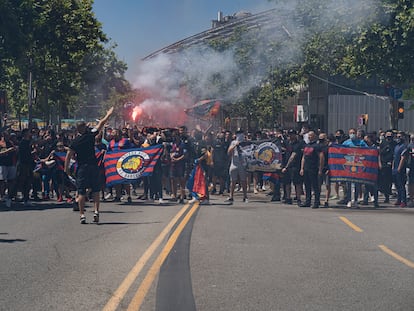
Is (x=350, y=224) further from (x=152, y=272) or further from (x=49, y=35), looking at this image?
(x=49, y=35)

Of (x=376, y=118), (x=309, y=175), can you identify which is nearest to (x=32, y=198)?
(x=309, y=175)

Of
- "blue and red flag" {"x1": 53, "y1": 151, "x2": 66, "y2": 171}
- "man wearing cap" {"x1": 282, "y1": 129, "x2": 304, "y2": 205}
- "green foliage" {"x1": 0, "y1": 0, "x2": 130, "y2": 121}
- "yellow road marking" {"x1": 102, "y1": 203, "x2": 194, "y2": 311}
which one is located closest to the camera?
"yellow road marking" {"x1": 102, "y1": 203, "x2": 194, "y2": 311}

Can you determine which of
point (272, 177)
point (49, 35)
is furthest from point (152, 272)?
point (49, 35)

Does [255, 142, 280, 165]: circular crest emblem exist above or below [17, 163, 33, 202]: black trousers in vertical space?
above

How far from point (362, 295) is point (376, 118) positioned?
4915cm

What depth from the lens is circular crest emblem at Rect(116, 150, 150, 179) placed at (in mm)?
17516

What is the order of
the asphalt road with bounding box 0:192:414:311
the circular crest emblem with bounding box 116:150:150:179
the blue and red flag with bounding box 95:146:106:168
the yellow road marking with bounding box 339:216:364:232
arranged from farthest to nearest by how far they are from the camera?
the circular crest emblem with bounding box 116:150:150:179 < the blue and red flag with bounding box 95:146:106:168 < the yellow road marking with bounding box 339:216:364:232 < the asphalt road with bounding box 0:192:414:311

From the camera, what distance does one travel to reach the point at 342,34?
22328mm

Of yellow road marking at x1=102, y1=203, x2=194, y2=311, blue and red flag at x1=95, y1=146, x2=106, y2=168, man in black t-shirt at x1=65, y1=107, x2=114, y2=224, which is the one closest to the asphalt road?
yellow road marking at x1=102, y1=203, x2=194, y2=311

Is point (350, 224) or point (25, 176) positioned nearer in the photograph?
point (350, 224)

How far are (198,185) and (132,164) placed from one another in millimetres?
1795

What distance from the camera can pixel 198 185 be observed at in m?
17.7

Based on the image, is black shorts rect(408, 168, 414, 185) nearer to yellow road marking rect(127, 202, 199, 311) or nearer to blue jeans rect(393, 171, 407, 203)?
blue jeans rect(393, 171, 407, 203)

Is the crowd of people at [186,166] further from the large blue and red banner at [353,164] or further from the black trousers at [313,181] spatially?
the large blue and red banner at [353,164]
